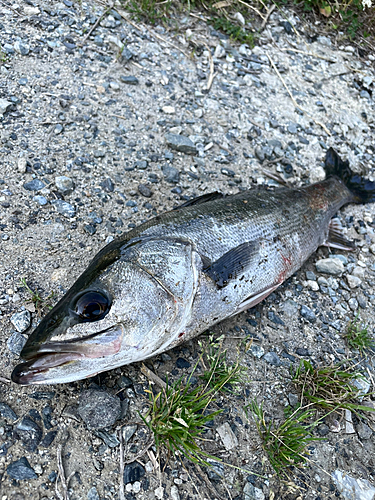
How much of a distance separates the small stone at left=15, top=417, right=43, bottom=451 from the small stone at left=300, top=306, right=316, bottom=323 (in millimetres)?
2610

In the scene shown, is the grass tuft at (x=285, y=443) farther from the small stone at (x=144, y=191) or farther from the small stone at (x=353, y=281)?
the small stone at (x=144, y=191)

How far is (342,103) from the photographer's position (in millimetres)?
6297

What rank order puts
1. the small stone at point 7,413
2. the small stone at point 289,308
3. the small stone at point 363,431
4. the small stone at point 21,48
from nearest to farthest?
the small stone at point 7,413
the small stone at point 363,431
the small stone at point 289,308
the small stone at point 21,48

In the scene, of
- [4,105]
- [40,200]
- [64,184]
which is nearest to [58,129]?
[4,105]

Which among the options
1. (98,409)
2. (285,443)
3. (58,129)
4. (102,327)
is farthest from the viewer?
(58,129)

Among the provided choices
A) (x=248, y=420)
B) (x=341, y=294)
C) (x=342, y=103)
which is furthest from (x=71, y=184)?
(x=342, y=103)

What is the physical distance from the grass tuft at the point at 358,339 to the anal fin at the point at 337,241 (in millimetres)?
1017

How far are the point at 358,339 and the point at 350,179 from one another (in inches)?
96.9

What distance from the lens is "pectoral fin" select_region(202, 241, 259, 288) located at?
3058 mm

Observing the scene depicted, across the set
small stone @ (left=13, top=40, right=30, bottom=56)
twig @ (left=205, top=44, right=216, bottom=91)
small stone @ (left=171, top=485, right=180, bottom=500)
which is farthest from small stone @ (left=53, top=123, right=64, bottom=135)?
small stone @ (left=171, top=485, right=180, bottom=500)

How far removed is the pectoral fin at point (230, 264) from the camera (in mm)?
3058

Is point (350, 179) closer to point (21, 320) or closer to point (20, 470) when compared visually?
point (21, 320)

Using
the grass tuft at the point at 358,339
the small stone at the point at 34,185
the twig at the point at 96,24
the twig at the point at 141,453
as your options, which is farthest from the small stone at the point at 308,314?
the twig at the point at 96,24

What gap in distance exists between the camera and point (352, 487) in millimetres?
2859
